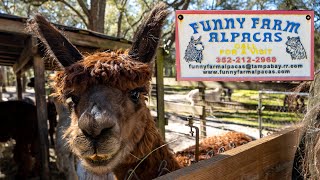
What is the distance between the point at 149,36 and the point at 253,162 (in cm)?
117

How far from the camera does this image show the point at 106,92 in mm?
1882

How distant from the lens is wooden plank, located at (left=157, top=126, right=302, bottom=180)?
4.57 feet

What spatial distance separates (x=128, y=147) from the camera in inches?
81.7

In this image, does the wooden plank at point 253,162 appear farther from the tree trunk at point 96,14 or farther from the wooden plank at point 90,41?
the tree trunk at point 96,14

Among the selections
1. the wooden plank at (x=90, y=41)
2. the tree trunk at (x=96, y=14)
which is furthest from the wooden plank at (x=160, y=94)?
the tree trunk at (x=96, y=14)

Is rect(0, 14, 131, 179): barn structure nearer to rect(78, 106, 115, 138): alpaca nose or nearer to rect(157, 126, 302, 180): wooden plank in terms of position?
rect(78, 106, 115, 138): alpaca nose

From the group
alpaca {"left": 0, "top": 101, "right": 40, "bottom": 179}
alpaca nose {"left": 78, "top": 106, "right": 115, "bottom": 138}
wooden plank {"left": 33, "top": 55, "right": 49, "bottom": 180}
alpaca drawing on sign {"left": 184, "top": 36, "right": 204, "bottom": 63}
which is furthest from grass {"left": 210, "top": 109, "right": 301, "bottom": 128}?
alpaca nose {"left": 78, "top": 106, "right": 115, "bottom": 138}

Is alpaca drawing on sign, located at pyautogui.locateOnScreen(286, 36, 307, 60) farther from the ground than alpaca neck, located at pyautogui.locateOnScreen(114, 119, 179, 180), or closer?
farther from the ground

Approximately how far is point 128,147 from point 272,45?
1383 mm

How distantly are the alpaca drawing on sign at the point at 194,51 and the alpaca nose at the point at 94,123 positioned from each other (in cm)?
91

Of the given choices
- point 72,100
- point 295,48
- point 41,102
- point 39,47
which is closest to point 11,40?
point 39,47

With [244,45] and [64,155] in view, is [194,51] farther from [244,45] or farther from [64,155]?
[64,155]

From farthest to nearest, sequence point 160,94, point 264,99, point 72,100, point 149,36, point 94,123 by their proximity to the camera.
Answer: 1. point 264,99
2. point 160,94
3. point 149,36
4. point 72,100
5. point 94,123

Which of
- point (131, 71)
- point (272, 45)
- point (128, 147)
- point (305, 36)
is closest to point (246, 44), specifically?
point (272, 45)
